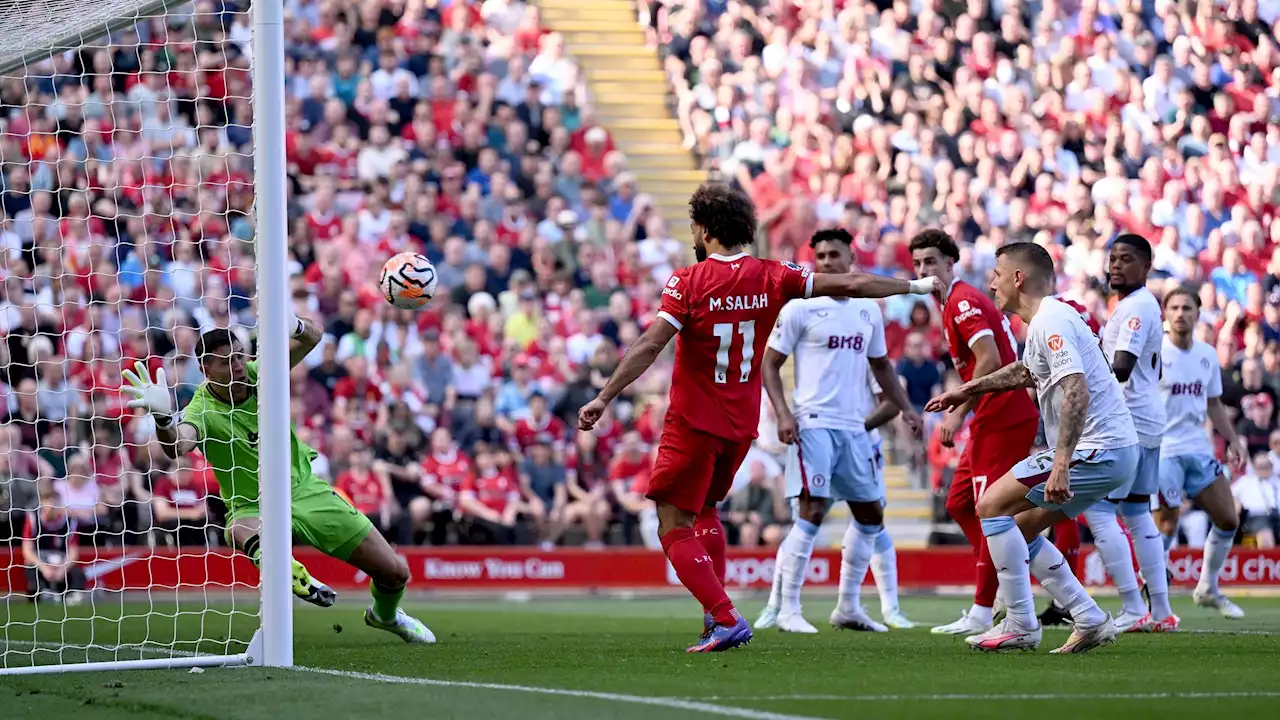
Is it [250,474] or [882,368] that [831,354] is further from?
[250,474]

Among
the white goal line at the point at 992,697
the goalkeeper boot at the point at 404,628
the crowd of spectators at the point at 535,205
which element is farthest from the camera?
the crowd of spectators at the point at 535,205

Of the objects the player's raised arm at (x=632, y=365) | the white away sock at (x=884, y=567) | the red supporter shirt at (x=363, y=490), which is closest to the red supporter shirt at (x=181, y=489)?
the red supporter shirt at (x=363, y=490)

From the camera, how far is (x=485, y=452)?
60.2 feet

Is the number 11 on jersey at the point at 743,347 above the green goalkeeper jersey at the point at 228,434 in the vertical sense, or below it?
above

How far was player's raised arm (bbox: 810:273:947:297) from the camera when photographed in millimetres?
8758

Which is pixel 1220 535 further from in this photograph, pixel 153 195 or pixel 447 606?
pixel 153 195

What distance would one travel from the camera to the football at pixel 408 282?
10227 millimetres

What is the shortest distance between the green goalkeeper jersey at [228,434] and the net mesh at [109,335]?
8.94 ft

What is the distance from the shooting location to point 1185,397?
1316cm

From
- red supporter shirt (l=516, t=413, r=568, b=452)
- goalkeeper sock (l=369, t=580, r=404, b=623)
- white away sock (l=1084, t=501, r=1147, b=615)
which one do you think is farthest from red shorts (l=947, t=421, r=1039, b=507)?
red supporter shirt (l=516, t=413, r=568, b=452)

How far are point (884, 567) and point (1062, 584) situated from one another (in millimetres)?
3769

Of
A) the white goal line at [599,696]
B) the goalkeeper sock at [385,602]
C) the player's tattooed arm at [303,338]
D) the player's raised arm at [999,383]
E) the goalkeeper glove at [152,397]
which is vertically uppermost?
the player's tattooed arm at [303,338]

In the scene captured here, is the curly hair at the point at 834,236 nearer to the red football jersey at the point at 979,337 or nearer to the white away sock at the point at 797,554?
the red football jersey at the point at 979,337

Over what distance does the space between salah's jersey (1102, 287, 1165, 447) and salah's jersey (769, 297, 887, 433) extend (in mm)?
1776
